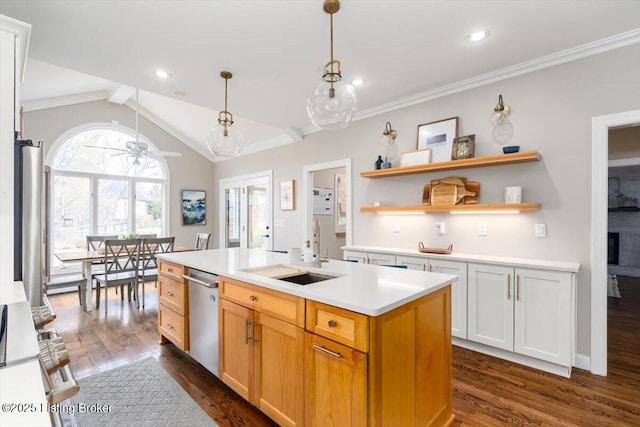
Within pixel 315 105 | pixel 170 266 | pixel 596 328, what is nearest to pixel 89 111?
pixel 170 266

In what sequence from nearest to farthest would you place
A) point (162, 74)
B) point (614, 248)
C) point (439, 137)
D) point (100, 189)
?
point (162, 74) < point (439, 137) < point (100, 189) < point (614, 248)

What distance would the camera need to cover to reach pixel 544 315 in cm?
248

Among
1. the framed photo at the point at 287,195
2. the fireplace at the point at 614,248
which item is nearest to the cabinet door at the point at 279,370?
the framed photo at the point at 287,195

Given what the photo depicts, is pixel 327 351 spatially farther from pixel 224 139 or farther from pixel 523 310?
pixel 224 139

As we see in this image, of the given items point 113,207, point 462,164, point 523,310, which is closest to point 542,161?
point 462,164

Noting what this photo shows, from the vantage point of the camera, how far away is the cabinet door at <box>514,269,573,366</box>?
7.82 feet

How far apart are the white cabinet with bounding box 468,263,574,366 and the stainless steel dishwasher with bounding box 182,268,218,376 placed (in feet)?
7.27

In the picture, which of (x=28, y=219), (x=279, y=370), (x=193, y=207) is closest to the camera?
(x=28, y=219)

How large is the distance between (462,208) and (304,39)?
2127 millimetres

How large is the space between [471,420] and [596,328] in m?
1.43

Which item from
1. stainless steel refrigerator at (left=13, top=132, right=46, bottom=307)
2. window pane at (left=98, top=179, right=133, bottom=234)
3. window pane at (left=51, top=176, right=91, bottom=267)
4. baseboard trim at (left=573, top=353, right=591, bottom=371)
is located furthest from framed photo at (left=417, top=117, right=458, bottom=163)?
window pane at (left=51, top=176, right=91, bottom=267)

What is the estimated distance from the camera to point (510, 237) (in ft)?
9.68

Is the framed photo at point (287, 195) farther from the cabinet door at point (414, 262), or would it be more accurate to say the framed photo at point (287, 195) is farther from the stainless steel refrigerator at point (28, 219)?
the stainless steel refrigerator at point (28, 219)

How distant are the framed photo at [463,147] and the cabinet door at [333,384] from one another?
2496 mm
